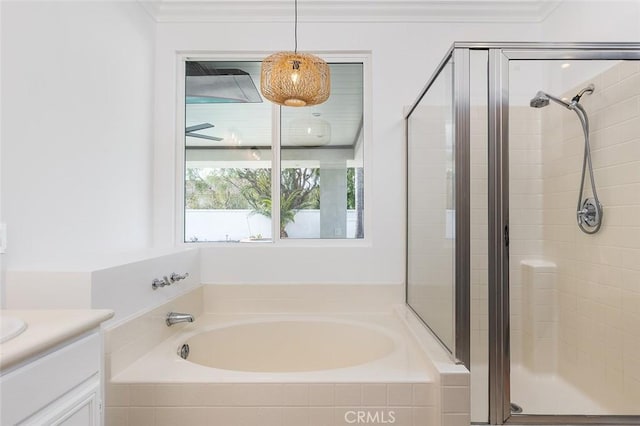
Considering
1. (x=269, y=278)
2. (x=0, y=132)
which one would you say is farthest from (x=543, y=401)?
(x=0, y=132)

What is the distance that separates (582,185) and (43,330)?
229 cm

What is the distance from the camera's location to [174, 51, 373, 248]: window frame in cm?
248

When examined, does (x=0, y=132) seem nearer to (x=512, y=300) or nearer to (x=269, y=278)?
(x=269, y=278)

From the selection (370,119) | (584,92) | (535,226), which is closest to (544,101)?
(584,92)

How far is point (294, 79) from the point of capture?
1856mm

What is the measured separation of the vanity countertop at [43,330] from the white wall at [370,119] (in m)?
1.41

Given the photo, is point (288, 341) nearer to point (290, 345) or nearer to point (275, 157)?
point (290, 345)

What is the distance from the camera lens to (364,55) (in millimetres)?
2510

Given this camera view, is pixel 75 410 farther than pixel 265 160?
No

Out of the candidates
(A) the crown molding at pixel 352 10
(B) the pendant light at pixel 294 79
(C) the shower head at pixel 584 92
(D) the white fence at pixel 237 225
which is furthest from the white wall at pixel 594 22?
(D) the white fence at pixel 237 225

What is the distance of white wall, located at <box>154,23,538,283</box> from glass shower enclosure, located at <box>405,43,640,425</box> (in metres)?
0.34

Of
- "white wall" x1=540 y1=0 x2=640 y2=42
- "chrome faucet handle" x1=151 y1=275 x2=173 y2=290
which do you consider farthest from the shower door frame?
"chrome faucet handle" x1=151 y1=275 x2=173 y2=290

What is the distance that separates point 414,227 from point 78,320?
5.84 feet

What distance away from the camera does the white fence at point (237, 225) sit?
2.52 meters
